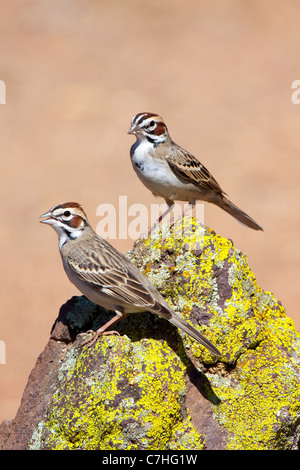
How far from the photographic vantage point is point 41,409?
19.5 feet

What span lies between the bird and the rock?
0.58 feet

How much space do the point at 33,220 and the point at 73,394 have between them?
1161 centimetres

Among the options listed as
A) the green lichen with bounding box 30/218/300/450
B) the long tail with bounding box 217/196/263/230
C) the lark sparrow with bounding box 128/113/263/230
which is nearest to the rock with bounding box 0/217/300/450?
the green lichen with bounding box 30/218/300/450

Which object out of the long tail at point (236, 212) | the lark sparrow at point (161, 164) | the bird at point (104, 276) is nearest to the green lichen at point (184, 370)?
the bird at point (104, 276)

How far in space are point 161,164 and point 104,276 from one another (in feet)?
7.46

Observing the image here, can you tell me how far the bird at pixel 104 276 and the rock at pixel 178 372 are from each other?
177 mm

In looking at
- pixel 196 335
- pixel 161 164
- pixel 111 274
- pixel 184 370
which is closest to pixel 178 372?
pixel 184 370

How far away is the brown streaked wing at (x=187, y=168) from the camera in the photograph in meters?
8.46

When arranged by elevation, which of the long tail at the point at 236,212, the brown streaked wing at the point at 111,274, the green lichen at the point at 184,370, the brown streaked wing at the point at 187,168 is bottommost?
the green lichen at the point at 184,370

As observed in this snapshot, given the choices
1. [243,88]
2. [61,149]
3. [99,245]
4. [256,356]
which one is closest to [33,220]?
[61,149]

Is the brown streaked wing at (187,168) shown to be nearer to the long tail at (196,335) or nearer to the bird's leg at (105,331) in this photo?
the bird's leg at (105,331)

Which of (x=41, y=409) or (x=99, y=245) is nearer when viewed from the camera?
(x=41, y=409)

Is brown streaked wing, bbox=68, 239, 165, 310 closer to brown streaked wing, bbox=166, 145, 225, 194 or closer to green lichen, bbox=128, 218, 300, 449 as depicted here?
green lichen, bbox=128, 218, 300, 449
